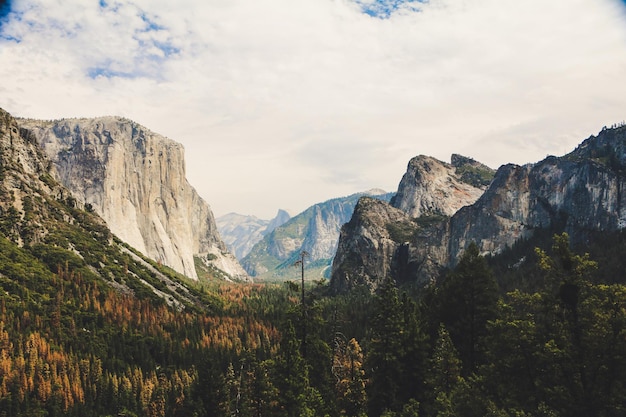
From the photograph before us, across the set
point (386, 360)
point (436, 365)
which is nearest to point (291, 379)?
point (386, 360)

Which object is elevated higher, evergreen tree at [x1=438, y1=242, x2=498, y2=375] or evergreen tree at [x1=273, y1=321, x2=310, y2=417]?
evergreen tree at [x1=438, y1=242, x2=498, y2=375]

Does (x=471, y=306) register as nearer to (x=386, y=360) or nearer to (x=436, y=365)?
(x=436, y=365)

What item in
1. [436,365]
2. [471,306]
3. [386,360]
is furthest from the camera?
[471,306]

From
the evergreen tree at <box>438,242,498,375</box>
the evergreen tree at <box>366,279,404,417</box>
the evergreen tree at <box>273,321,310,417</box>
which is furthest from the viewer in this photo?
the evergreen tree at <box>273,321,310,417</box>

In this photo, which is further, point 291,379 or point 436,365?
point 291,379

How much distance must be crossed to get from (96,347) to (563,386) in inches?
5639

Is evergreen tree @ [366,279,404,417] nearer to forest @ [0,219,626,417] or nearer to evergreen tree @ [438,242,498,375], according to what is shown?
forest @ [0,219,626,417]

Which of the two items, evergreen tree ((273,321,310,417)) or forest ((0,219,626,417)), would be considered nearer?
forest ((0,219,626,417))

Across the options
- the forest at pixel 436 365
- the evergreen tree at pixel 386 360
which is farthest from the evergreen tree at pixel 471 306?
the evergreen tree at pixel 386 360

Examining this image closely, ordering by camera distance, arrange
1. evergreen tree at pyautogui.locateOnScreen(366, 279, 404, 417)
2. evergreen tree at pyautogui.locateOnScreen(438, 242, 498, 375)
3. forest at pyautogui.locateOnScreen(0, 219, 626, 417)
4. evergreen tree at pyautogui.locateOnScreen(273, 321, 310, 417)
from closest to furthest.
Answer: forest at pyautogui.locateOnScreen(0, 219, 626, 417) < evergreen tree at pyautogui.locateOnScreen(438, 242, 498, 375) < evergreen tree at pyautogui.locateOnScreen(366, 279, 404, 417) < evergreen tree at pyautogui.locateOnScreen(273, 321, 310, 417)

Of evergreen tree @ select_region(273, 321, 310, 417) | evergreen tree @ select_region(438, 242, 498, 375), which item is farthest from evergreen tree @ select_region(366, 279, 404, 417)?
evergreen tree @ select_region(273, 321, 310, 417)

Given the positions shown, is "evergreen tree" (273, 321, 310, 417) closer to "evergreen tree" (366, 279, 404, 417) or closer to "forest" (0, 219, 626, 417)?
"forest" (0, 219, 626, 417)

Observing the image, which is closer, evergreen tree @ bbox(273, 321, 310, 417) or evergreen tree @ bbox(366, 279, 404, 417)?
evergreen tree @ bbox(366, 279, 404, 417)

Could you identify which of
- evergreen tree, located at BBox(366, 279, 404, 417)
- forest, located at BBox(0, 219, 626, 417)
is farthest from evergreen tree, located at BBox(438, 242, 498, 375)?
evergreen tree, located at BBox(366, 279, 404, 417)
